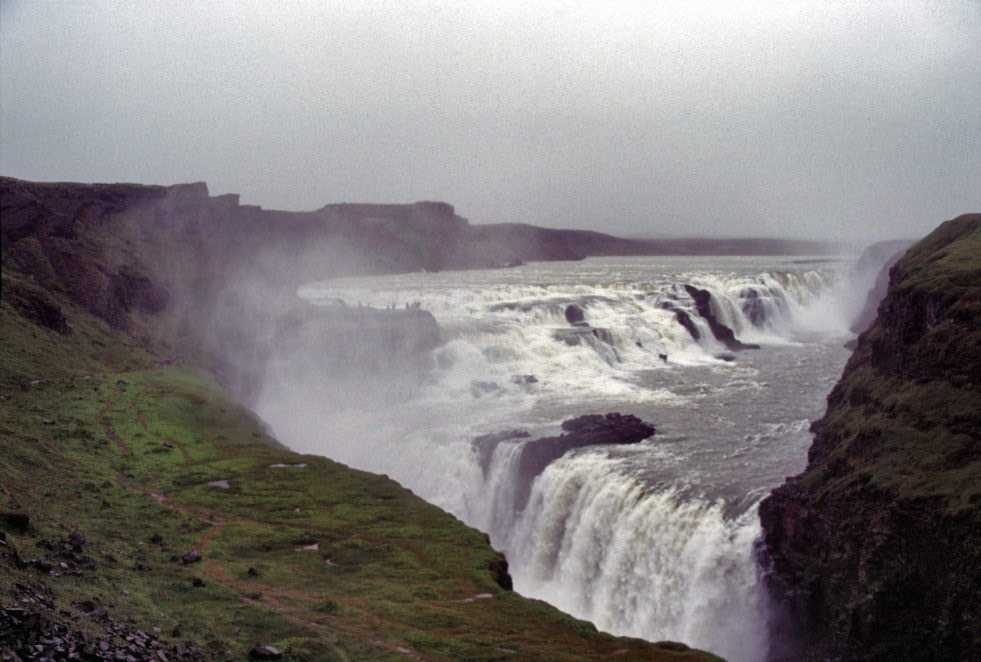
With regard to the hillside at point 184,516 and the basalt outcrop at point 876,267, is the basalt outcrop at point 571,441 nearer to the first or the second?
the hillside at point 184,516

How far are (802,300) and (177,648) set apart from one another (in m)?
71.2

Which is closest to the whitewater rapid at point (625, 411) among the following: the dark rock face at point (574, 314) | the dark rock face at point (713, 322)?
the dark rock face at point (574, 314)

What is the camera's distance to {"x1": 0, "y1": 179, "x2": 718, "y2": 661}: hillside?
1426 cm

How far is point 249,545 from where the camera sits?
67.5 ft

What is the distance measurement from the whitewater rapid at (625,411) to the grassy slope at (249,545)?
223 inches

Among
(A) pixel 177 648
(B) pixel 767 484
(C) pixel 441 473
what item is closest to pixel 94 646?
(A) pixel 177 648

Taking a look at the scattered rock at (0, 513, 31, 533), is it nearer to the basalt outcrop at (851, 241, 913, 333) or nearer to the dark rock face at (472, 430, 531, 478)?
the dark rock face at (472, 430, 531, 478)

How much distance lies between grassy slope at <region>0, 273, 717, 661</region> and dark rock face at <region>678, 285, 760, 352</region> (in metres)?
36.5

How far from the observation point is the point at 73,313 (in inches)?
1925

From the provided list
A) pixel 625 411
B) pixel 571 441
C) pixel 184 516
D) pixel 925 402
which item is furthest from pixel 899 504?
pixel 625 411

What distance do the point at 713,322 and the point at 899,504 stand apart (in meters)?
45.6

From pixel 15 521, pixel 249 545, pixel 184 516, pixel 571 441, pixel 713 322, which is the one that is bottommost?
pixel 249 545

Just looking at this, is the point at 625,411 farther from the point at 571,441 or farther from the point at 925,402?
the point at 925,402

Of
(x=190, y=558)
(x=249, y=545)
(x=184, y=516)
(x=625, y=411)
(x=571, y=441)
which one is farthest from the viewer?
(x=625, y=411)
